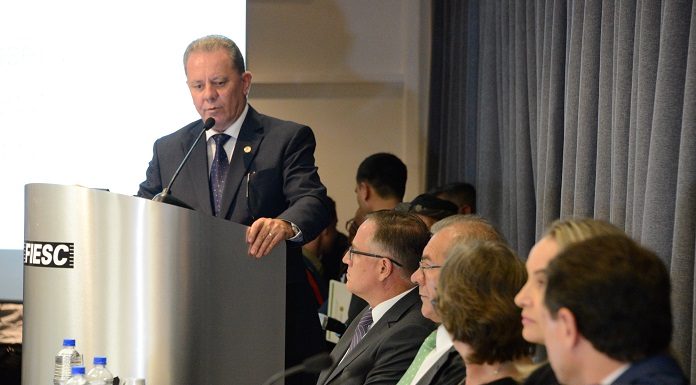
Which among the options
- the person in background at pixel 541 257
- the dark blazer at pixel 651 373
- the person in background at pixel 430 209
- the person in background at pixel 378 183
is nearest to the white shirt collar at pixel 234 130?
the person in background at pixel 430 209

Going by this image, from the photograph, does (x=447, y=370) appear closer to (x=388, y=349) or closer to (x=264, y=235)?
(x=388, y=349)

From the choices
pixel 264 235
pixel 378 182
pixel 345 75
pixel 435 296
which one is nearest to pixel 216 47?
pixel 264 235

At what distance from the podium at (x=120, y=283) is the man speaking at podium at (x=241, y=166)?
1.69 feet

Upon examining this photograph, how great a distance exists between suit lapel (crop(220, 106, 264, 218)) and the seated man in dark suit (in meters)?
1.84

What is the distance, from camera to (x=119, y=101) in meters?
5.17

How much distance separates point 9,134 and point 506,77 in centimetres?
246

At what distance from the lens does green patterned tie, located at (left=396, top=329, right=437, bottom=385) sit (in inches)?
104

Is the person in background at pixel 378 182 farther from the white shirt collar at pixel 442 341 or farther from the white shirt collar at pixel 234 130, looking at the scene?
the white shirt collar at pixel 442 341

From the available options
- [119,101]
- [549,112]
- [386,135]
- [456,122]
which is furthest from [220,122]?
[386,135]

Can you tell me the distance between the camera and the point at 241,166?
334cm

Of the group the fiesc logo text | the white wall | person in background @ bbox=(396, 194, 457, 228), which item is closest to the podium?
the fiesc logo text

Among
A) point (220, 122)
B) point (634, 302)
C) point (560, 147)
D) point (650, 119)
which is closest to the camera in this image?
point (634, 302)

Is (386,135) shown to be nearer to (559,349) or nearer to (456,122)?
(456,122)

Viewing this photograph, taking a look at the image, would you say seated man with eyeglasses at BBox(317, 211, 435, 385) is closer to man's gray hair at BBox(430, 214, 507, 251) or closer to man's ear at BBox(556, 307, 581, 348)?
man's gray hair at BBox(430, 214, 507, 251)
